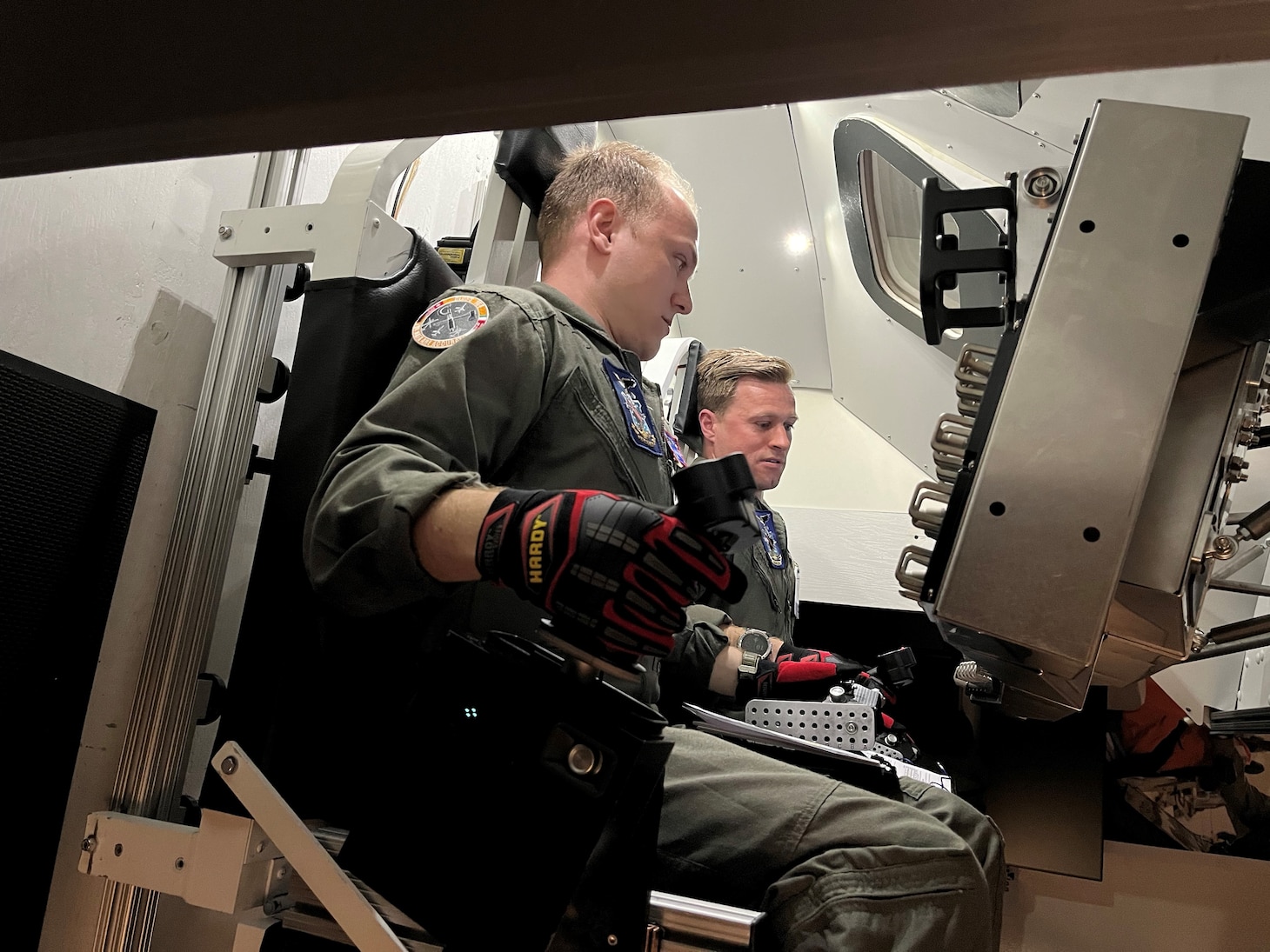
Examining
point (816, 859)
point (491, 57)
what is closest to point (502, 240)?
point (816, 859)

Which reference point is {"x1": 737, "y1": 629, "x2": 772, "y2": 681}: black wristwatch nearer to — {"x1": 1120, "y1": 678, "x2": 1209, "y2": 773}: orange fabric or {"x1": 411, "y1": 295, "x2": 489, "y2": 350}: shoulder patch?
{"x1": 411, "y1": 295, "x2": 489, "y2": 350}: shoulder patch

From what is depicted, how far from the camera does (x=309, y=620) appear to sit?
3.63 ft

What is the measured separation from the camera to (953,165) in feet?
6.98

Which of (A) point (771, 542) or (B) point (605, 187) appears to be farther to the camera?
(A) point (771, 542)

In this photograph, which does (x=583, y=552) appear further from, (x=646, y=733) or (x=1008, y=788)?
(x=1008, y=788)

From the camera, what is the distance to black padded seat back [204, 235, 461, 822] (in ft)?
3.52

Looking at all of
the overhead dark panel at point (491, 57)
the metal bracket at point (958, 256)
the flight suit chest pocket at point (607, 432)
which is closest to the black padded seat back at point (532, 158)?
the flight suit chest pocket at point (607, 432)

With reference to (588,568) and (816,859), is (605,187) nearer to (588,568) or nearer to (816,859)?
(588,568)

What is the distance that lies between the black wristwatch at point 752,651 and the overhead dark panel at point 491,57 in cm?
138

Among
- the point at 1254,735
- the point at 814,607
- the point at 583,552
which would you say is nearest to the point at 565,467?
the point at 583,552

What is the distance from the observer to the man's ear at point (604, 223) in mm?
1503

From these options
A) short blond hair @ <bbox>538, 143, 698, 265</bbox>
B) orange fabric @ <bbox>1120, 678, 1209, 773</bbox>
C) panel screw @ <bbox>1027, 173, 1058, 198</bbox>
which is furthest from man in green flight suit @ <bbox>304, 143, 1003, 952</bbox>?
orange fabric @ <bbox>1120, 678, 1209, 773</bbox>

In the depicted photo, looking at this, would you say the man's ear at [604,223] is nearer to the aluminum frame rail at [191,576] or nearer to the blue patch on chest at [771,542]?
the aluminum frame rail at [191,576]

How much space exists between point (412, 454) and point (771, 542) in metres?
1.55
